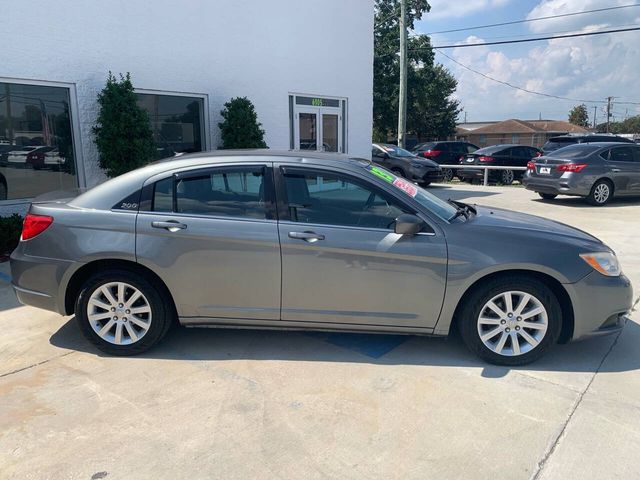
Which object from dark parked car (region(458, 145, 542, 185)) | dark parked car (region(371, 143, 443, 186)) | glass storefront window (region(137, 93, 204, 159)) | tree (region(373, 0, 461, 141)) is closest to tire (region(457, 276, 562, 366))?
glass storefront window (region(137, 93, 204, 159))

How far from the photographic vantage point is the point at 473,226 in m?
3.83

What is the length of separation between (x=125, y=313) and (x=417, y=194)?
2.51 m

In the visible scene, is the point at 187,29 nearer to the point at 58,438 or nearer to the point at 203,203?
the point at 203,203

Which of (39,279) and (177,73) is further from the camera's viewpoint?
(177,73)

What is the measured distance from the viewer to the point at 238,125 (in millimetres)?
9977

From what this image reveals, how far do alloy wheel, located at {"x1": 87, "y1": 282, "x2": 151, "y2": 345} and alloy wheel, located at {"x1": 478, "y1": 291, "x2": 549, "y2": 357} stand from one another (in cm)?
Result: 262

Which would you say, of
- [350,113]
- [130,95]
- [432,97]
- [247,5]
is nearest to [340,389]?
[130,95]

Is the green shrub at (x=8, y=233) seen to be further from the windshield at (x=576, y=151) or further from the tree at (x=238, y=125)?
the windshield at (x=576, y=151)

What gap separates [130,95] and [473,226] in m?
6.55

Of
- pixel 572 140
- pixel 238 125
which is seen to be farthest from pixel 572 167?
pixel 238 125

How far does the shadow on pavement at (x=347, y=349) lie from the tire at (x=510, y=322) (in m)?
0.12

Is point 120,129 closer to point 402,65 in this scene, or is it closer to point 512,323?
point 512,323

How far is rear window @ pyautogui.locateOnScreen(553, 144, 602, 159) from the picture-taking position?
477 inches

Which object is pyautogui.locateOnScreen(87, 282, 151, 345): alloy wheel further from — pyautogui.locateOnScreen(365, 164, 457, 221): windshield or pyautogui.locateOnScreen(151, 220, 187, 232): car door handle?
pyautogui.locateOnScreen(365, 164, 457, 221): windshield
